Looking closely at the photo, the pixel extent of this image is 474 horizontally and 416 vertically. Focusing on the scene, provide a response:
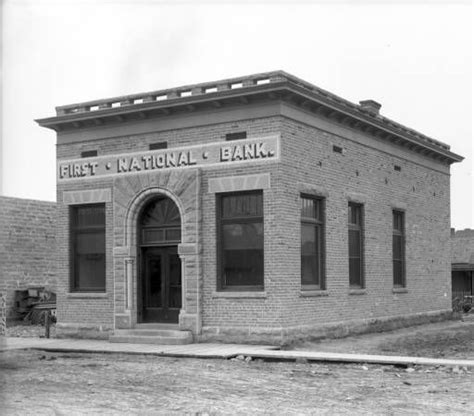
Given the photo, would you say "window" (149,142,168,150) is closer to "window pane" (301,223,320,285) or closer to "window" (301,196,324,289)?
"window" (301,196,324,289)

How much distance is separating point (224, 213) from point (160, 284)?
2.73 metres

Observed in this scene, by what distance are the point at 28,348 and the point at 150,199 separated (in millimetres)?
4949

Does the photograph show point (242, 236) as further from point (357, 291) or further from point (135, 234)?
point (357, 291)

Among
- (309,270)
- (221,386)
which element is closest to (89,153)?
(309,270)

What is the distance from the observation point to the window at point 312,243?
67.2 ft

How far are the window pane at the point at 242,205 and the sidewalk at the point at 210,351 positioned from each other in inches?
129

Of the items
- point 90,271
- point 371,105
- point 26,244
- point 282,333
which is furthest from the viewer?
point 26,244

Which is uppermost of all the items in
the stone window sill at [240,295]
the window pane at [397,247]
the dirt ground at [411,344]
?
the window pane at [397,247]

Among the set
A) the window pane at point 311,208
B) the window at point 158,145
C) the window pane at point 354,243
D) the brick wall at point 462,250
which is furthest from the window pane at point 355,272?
the brick wall at point 462,250

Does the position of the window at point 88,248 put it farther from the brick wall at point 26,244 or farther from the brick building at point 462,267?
the brick building at point 462,267

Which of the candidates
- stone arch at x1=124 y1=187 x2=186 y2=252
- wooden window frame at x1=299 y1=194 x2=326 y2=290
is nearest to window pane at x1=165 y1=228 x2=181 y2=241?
stone arch at x1=124 y1=187 x2=186 y2=252

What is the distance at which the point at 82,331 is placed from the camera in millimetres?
21969

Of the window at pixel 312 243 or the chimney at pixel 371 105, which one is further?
the chimney at pixel 371 105

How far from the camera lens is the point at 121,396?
11828 millimetres
